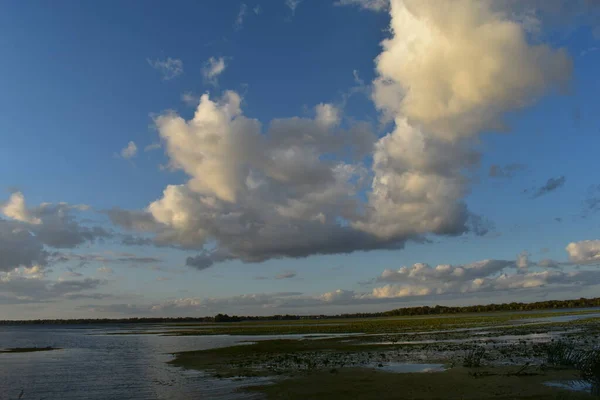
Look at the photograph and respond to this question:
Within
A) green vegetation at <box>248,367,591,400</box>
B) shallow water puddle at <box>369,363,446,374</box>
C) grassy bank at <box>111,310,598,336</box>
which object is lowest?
grassy bank at <box>111,310,598,336</box>

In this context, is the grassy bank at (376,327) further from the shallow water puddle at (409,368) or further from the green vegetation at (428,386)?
the green vegetation at (428,386)

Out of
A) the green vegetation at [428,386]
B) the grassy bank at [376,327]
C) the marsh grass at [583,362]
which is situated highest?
the marsh grass at [583,362]

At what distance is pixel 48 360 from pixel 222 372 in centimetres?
2468

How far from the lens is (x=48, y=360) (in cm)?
4481

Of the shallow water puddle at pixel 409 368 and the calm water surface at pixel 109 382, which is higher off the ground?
the shallow water puddle at pixel 409 368

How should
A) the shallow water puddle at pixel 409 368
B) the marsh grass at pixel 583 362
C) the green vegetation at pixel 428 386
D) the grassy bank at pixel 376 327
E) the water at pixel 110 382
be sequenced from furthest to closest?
the grassy bank at pixel 376 327 < the shallow water puddle at pixel 409 368 < the water at pixel 110 382 < the marsh grass at pixel 583 362 < the green vegetation at pixel 428 386

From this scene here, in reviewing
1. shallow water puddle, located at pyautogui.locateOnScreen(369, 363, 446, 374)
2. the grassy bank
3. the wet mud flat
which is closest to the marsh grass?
the wet mud flat

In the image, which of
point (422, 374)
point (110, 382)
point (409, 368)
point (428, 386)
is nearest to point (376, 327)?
point (409, 368)

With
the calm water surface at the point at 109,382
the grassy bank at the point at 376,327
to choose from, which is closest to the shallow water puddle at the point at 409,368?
the calm water surface at the point at 109,382

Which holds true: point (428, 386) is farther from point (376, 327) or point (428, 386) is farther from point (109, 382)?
point (376, 327)

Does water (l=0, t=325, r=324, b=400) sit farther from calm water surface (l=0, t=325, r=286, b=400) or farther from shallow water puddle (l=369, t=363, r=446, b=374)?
shallow water puddle (l=369, t=363, r=446, b=374)

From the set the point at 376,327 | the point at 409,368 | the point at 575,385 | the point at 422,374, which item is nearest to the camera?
the point at 575,385

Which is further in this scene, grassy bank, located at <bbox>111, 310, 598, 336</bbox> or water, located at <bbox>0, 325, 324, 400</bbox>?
grassy bank, located at <bbox>111, 310, 598, 336</bbox>

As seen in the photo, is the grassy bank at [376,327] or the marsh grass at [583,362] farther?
the grassy bank at [376,327]
